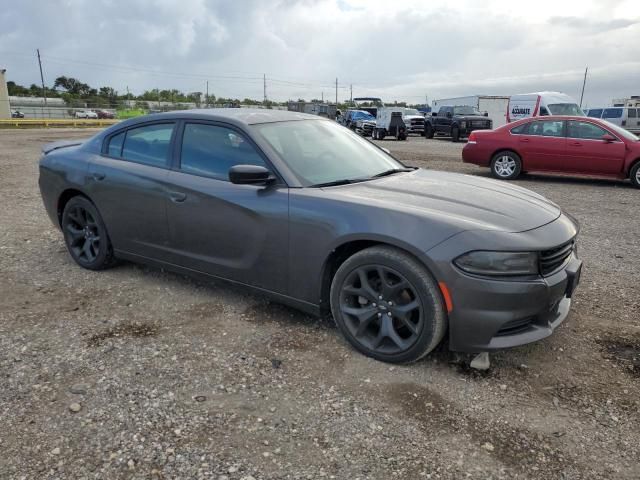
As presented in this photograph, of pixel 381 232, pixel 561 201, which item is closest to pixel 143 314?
pixel 381 232

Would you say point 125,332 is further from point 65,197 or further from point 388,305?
point 65,197

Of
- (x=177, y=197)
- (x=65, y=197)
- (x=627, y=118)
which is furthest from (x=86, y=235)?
(x=627, y=118)

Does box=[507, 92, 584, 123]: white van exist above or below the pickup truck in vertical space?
above

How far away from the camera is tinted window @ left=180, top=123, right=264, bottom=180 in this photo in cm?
360

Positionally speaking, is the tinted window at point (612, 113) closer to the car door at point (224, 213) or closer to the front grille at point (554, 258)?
the front grille at point (554, 258)

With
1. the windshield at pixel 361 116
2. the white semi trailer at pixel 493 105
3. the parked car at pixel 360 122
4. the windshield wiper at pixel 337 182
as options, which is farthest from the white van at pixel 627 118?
the windshield wiper at pixel 337 182

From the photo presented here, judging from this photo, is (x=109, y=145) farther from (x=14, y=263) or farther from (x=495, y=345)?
(x=495, y=345)

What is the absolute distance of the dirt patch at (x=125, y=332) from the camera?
3389 millimetres

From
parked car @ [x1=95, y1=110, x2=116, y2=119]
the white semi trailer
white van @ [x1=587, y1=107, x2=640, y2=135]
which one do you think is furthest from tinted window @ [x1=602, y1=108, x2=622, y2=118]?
parked car @ [x1=95, y1=110, x2=116, y2=119]

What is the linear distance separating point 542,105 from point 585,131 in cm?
1168

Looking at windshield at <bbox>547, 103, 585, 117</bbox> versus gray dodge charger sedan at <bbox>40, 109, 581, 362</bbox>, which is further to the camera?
windshield at <bbox>547, 103, 585, 117</bbox>

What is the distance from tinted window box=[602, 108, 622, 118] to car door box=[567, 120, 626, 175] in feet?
58.8

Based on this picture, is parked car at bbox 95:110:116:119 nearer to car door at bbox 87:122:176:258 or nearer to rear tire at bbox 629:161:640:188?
rear tire at bbox 629:161:640:188

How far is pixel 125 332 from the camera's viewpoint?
3.51 meters
